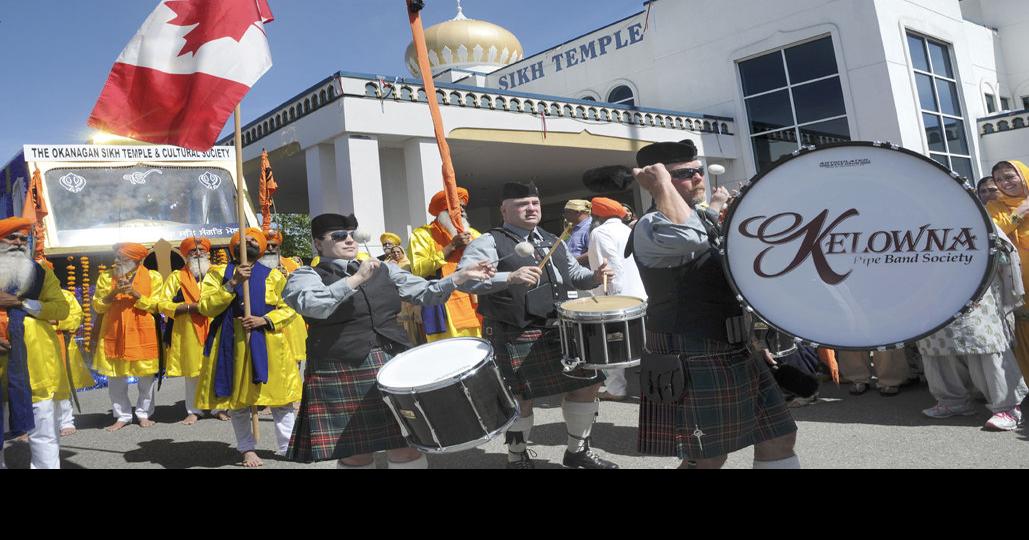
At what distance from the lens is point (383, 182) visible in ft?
34.4

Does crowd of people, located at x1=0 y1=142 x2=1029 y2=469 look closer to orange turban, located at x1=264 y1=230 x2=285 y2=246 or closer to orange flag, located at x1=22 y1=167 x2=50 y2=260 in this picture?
orange turban, located at x1=264 y1=230 x2=285 y2=246

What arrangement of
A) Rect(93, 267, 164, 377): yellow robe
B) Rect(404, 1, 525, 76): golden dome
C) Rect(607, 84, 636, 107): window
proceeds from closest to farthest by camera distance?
1. Rect(93, 267, 164, 377): yellow robe
2. Rect(607, 84, 636, 107): window
3. Rect(404, 1, 525, 76): golden dome

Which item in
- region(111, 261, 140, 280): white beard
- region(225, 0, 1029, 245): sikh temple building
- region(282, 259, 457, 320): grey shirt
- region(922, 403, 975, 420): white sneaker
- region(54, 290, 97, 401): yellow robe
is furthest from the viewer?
region(225, 0, 1029, 245): sikh temple building

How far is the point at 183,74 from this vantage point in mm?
3984

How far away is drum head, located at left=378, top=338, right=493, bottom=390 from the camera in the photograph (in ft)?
8.57

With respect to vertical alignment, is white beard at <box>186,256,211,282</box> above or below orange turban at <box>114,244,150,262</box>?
below

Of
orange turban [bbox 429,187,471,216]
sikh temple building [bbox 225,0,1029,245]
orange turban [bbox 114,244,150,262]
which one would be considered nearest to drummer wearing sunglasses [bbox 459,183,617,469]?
orange turban [bbox 429,187,471,216]

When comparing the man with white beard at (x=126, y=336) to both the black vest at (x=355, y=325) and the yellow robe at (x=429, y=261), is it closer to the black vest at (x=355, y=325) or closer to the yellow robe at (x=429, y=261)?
the yellow robe at (x=429, y=261)

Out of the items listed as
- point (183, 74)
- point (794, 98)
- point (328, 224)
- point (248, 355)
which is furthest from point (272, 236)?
point (794, 98)

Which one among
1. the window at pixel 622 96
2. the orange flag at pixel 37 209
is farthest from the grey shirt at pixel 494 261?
the window at pixel 622 96

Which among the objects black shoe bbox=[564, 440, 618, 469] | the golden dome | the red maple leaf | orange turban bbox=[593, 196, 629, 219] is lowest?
black shoe bbox=[564, 440, 618, 469]

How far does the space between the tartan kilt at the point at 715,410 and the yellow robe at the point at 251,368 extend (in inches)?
111

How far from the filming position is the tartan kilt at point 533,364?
3371 mm

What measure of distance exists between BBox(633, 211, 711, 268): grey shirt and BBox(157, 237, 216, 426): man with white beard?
474cm
